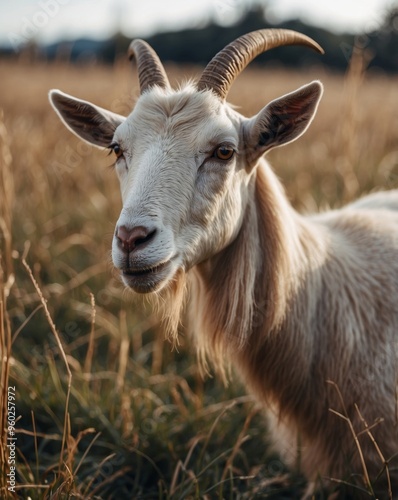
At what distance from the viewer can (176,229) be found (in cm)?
216

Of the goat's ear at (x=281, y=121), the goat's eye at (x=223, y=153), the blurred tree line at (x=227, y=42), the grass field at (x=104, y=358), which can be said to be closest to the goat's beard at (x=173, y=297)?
the grass field at (x=104, y=358)

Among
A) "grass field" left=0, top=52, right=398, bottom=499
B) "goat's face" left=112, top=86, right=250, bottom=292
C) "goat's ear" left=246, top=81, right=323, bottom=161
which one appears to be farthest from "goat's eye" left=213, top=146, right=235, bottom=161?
"grass field" left=0, top=52, right=398, bottom=499

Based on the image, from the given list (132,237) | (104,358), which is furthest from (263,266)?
(104,358)

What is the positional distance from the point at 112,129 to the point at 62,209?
129 inches

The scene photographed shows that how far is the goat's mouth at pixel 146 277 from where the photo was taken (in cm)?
207

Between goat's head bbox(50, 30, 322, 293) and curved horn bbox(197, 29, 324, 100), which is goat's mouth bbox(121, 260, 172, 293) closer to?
goat's head bbox(50, 30, 322, 293)

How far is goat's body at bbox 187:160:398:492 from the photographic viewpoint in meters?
2.53

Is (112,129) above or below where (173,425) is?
above

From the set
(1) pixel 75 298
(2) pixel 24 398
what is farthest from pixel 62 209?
(2) pixel 24 398

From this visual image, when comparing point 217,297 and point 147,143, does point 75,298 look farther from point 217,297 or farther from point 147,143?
point 147,143

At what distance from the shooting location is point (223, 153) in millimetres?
2281

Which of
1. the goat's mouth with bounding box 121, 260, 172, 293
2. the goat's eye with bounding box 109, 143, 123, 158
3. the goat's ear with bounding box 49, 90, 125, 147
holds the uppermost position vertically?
the goat's ear with bounding box 49, 90, 125, 147

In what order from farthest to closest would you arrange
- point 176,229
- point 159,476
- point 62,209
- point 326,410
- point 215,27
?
point 215,27 < point 62,209 < point 159,476 < point 326,410 < point 176,229

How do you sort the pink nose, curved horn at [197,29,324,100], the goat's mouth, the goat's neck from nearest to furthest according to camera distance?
the pink nose
the goat's mouth
curved horn at [197,29,324,100]
the goat's neck
